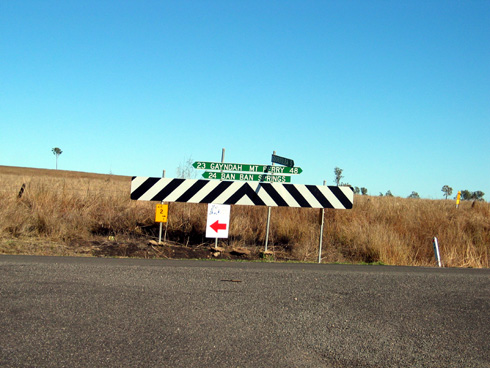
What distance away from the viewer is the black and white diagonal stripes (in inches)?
402

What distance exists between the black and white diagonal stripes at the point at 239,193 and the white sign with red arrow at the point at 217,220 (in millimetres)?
260

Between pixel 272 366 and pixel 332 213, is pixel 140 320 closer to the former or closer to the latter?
pixel 272 366

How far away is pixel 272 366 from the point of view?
11.7 ft

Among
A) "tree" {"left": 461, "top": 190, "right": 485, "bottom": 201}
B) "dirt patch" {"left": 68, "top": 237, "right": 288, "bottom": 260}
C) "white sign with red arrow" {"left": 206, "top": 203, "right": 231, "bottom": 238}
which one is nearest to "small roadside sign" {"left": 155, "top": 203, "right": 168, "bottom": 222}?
"dirt patch" {"left": 68, "top": 237, "right": 288, "bottom": 260}

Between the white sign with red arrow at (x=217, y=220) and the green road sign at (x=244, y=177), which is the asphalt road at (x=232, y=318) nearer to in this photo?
the white sign with red arrow at (x=217, y=220)

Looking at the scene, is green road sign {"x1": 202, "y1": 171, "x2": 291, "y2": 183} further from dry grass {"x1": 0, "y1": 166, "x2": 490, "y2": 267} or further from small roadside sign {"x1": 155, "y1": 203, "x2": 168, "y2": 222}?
small roadside sign {"x1": 155, "y1": 203, "x2": 168, "y2": 222}

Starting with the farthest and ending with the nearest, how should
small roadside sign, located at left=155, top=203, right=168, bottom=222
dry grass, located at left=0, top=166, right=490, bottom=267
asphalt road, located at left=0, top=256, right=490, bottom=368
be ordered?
dry grass, located at left=0, top=166, right=490, bottom=267 < small roadside sign, located at left=155, top=203, right=168, bottom=222 < asphalt road, located at left=0, top=256, right=490, bottom=368

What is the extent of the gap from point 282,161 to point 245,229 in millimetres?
2054

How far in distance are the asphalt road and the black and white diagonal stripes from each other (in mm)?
3226

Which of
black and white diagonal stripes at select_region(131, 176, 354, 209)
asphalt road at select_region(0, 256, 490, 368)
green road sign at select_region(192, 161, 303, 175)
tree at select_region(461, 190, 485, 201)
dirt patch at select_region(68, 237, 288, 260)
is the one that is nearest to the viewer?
asphalt road at select_region(0, 256, 490, 368)

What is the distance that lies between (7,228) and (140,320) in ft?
24.0

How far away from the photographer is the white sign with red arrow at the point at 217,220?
32.6 ft

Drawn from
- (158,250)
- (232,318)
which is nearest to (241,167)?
(158,250)

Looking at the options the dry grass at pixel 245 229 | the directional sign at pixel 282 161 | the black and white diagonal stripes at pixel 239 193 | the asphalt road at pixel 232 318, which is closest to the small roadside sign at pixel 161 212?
the black and white diagonal stripes at pixel 239 193
